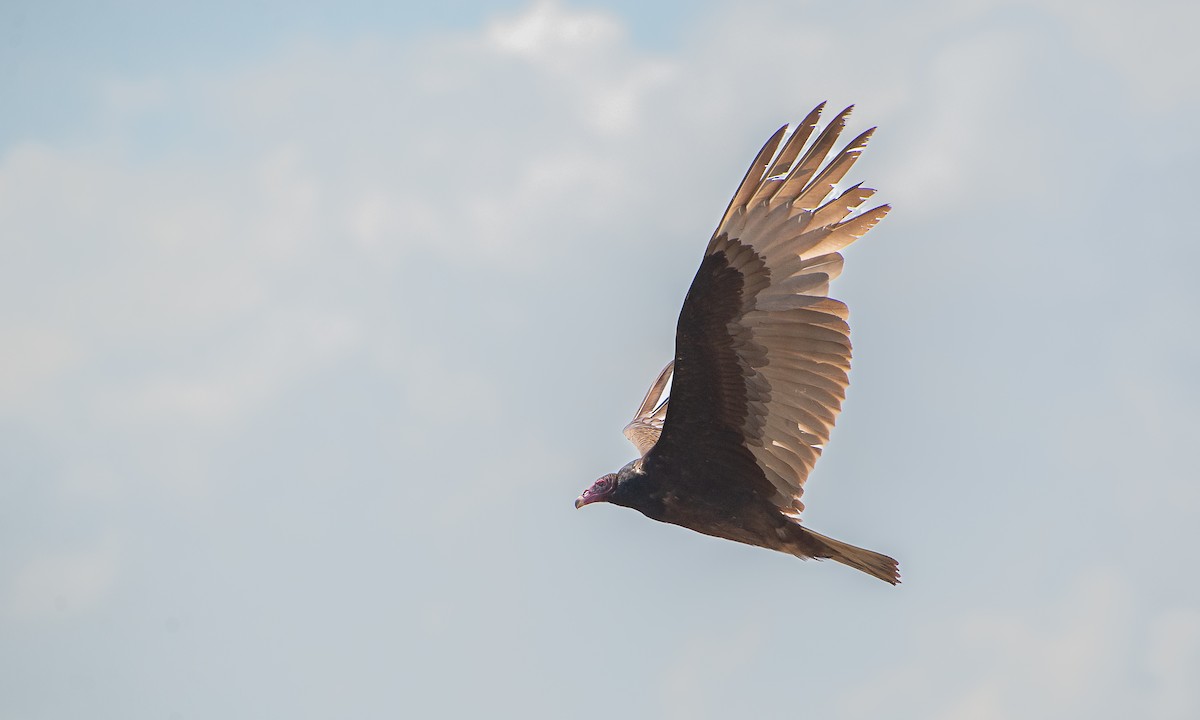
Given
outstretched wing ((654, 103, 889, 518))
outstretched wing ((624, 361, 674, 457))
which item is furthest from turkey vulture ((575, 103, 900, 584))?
outstretched wing ((624, 361, 674, 457))

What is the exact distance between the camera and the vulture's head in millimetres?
7758

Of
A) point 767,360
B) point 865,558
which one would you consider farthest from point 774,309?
point 865,558

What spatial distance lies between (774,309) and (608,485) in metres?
1.47

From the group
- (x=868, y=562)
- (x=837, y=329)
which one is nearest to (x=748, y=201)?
(x=837, y=329)

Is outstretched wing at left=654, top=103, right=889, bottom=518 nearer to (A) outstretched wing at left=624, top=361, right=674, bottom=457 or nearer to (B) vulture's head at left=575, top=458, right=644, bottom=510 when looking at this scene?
(B) vulture's head at left=575, top=458, right=644, bottom=510

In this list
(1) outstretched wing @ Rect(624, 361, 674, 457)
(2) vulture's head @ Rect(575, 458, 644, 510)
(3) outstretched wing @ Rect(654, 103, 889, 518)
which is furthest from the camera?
(1) outstretched wing @ Rect(624, 361, 674, 457)

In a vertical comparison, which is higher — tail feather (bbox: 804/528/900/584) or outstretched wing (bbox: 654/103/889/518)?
outstretched wing (bbox: 654/103/889/518)

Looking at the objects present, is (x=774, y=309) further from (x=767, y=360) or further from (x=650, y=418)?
(x=650, y=418)

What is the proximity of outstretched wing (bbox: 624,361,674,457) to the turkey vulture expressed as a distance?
5.03 ft

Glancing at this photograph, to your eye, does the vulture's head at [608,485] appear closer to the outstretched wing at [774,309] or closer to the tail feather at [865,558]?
the outstretched wing at [774,309]

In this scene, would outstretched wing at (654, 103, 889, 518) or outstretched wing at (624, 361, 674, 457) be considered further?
outstretched wing at (624, 361, 674, 457)

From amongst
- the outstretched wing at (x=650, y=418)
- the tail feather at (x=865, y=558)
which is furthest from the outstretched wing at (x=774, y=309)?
the outstretched wing at (x=650, y=418)

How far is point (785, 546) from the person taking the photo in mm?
7625

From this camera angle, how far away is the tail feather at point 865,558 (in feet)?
24.3
